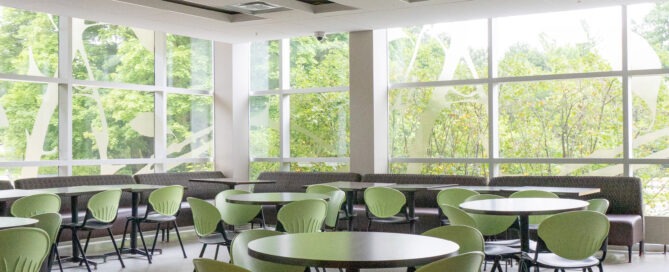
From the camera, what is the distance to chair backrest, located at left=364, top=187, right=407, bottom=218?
7848 millimetres

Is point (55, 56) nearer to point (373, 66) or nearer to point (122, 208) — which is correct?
point (122, 208)

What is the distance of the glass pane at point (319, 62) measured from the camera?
36.7 feet

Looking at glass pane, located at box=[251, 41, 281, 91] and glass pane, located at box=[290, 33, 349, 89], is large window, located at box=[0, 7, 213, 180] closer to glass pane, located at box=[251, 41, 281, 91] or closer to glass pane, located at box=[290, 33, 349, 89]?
glass pane, located at box=[251, 41, 281, 91]

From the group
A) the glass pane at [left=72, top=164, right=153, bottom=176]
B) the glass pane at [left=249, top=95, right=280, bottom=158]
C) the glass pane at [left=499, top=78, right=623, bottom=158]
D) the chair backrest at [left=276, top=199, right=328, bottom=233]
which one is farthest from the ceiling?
the chair backrest at [left=276, top=199, right=328, bottom=233]

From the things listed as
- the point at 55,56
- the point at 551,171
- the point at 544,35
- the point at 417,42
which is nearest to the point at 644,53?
the point at 544,35

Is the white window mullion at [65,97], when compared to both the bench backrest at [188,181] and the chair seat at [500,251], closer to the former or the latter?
the bench backrest at [188,181]

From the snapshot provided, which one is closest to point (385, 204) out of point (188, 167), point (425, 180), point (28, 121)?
point (425, 180)

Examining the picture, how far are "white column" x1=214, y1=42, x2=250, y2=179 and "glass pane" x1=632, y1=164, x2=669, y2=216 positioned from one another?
6.11 m

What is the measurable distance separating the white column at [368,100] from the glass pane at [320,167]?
52 cm

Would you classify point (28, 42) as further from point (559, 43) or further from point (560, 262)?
point (560, 262)

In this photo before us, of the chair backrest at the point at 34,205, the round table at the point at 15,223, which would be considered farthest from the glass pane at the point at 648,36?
the round table at the point at 15,223

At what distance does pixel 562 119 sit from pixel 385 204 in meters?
3.02

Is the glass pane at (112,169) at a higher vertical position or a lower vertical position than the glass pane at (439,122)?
lower

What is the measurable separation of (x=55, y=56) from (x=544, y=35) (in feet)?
21.5
